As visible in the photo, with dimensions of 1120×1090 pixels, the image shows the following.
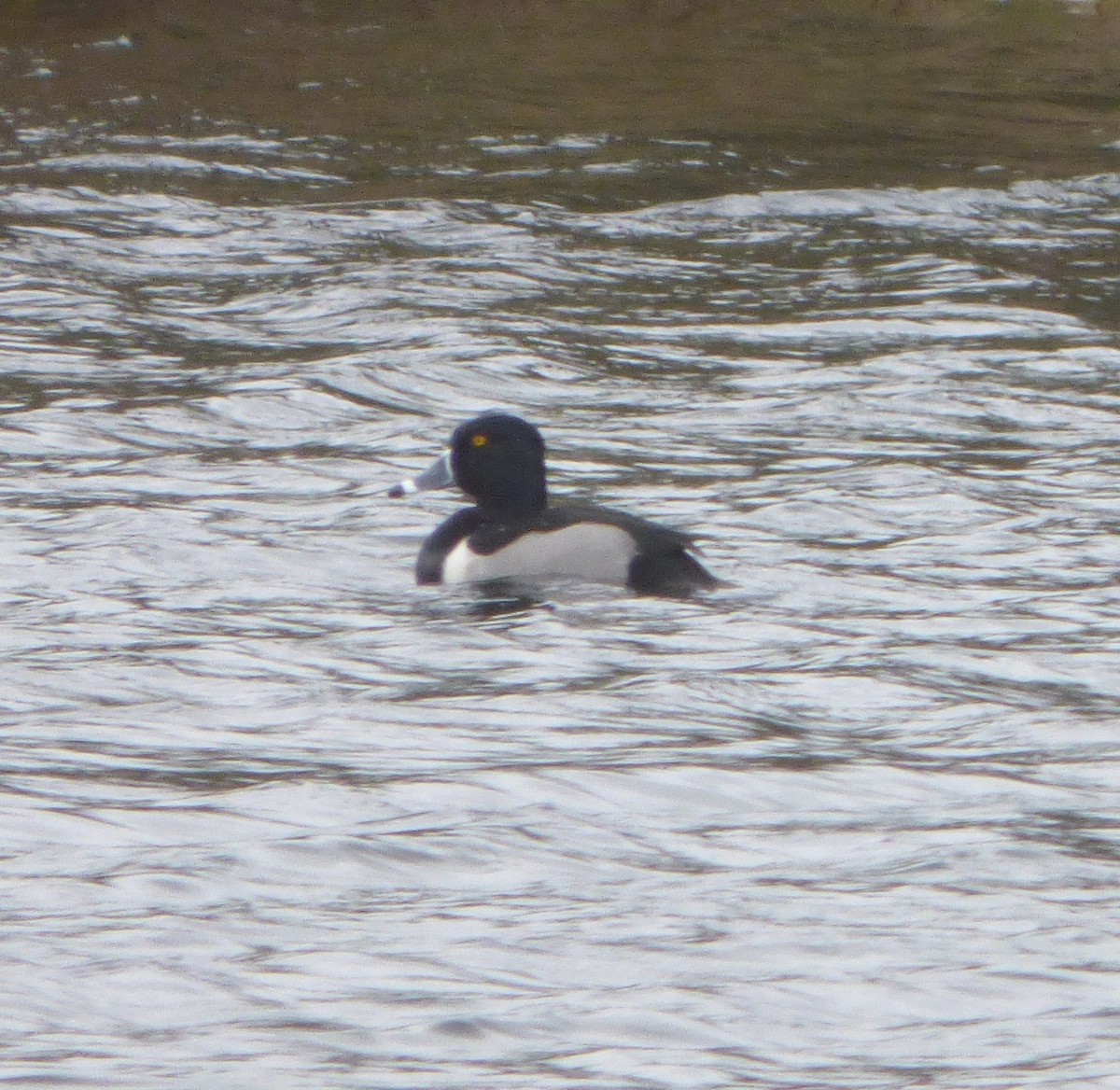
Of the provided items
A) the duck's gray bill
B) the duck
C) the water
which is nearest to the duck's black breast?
the duck

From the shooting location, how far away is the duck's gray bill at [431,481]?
10.1 metres

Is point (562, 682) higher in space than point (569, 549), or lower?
lower

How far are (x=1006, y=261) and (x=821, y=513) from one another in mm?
6980

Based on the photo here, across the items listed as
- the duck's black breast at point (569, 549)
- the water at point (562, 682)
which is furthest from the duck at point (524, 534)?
the water at point (562, 682)

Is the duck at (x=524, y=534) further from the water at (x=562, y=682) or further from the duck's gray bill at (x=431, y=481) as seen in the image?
the water at (x=562, y=682)

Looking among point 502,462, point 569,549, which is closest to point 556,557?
point 569,549

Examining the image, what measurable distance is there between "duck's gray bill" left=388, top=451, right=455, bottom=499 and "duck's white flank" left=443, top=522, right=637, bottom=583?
58cm

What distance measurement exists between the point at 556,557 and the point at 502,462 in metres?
0.61

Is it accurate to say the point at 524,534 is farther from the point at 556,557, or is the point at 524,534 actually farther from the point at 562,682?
the point at 562,682

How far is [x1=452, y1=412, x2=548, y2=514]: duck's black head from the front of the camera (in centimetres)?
978

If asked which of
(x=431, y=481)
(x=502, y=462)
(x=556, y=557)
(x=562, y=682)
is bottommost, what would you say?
(x=562, y=682)

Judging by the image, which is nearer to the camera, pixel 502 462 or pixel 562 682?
pixel 562 682

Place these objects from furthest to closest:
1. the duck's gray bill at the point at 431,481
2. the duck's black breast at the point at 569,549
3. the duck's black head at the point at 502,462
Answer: the duck's gray bill at the point at 431,481
the duck's black head at the point at 502,462
the duck's black breast at the point at 569,549

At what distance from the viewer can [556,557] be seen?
9391mm
